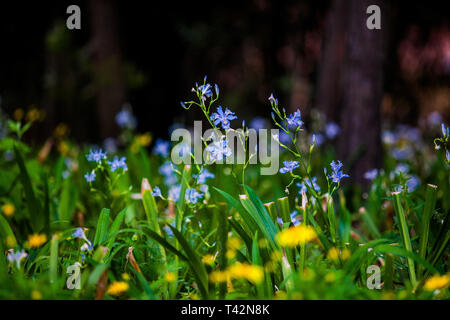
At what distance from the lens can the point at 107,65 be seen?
19.0 ft

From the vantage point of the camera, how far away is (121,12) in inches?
268

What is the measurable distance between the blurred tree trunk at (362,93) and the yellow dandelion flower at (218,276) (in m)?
1.83

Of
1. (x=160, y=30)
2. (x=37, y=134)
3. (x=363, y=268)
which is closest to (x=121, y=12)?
(x=160, y=30)

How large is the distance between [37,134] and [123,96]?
200 cm

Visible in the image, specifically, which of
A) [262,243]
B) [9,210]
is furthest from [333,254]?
[9,210]

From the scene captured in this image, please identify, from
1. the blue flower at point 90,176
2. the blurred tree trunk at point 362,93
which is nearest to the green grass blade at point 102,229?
the blue flower at point 90,176

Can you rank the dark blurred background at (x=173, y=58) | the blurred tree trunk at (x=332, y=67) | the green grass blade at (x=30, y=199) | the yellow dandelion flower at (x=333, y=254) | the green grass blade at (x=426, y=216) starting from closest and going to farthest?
the yellow dandelion flower at (x=333, y=254)
the green grass blade at (x=426, y=216)
the green grass blade at (x=30, y=199)
the blurred tree trunk at (x=332, y=67)
the dark blurred background at (x=173, y=58)

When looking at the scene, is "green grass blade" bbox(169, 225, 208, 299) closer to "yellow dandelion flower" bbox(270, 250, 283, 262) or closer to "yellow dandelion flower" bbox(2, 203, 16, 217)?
"yellow dandelion flower" bbox(270, 250, 283, 262)

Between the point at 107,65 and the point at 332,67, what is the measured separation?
2885 mm

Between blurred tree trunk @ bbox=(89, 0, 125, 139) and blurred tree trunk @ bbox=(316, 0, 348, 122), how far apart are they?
2.67 metres

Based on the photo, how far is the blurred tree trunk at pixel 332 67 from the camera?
4648 millimetres

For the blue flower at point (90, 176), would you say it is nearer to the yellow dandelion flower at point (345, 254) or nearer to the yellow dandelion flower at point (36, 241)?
the yellow dandelion flower at point (36, 241)

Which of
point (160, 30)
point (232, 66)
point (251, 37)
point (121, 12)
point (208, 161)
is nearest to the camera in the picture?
point (208, 161)
